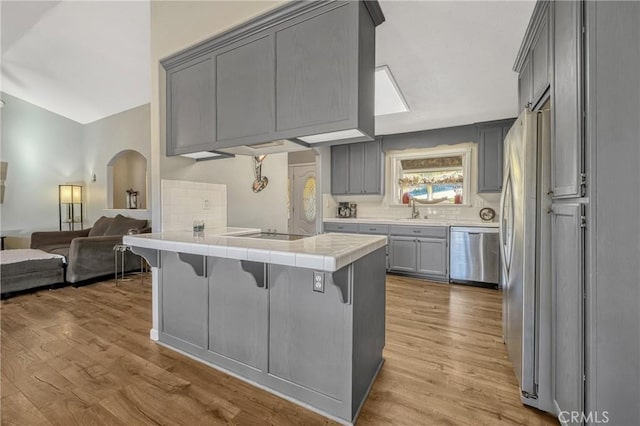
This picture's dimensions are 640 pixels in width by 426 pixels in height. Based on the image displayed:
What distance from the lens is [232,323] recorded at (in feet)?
6.23

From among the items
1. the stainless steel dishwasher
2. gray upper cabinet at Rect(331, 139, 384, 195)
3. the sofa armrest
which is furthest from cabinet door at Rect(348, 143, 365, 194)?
the sofa armrest

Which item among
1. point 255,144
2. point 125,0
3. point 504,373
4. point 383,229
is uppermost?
point 125,0

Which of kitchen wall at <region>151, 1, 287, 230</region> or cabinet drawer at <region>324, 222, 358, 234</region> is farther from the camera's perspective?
cabinet drawer at <region>324, 222, 358, 234</region>

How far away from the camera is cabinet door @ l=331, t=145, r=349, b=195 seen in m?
5.21

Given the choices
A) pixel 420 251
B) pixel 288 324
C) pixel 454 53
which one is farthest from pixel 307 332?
pixel 420 251

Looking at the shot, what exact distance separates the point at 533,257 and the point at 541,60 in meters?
1.13

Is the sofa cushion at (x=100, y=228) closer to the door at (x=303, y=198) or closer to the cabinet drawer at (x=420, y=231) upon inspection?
the door at (x=303, y=198)

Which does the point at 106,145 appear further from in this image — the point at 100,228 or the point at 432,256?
the point at 432,256

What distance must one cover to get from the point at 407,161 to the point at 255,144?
350cm

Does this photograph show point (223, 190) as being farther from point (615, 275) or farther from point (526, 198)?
point (615, 275)

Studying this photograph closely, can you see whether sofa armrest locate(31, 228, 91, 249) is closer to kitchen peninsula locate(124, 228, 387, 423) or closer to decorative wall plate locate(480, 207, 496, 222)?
kitchen peninsula locate(124, 228, 387, 423)

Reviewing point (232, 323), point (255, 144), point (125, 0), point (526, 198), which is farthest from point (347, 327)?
point (125, 0)

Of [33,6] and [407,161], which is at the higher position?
[33,6]

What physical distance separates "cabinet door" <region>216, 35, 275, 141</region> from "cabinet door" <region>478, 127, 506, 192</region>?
11.6ft
